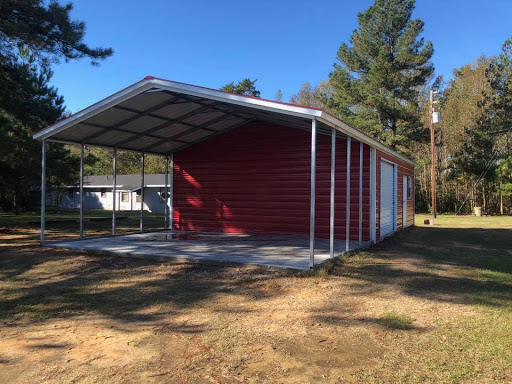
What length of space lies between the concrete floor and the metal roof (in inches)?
92.4

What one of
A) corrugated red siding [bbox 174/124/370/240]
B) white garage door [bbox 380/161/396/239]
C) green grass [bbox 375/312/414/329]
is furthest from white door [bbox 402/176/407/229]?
green grass [bbox 375/312/414/329]

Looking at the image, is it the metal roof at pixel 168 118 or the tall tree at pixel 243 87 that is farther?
the tall tree at pixel 243 87

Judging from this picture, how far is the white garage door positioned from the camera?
1033cm

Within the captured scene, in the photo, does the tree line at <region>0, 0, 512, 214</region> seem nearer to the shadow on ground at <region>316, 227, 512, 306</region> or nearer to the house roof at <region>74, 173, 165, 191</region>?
the house roof at <region>74, 173, 165, 191</region>

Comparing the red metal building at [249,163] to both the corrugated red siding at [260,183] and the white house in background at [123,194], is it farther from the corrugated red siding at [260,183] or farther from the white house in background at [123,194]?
the white house in background at [123,194]

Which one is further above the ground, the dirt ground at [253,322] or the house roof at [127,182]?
the house roof at [127,182]

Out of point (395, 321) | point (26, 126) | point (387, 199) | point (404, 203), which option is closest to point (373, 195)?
point (387, 199)

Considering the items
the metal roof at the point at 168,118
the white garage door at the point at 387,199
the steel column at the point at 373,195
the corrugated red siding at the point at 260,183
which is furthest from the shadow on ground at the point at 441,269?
the metal roof at the point at 168,118

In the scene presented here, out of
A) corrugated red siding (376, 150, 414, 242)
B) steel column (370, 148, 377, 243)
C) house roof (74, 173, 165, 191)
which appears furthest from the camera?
house roof (74, 173, 165, 191)

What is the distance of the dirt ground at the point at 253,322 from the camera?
9.70 feet

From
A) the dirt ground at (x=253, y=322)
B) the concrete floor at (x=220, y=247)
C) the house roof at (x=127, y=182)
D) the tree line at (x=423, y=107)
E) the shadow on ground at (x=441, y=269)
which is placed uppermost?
A: the tree line at (x=423, y=107)

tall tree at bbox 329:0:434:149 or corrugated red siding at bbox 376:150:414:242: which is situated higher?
tall tree at bbox 329:0:434:149

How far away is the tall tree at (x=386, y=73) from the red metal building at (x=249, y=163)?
36.3 ft

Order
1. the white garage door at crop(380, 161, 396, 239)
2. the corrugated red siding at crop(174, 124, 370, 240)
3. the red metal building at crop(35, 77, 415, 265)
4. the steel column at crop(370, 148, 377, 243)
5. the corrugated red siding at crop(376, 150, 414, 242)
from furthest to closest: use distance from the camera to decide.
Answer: the white garage door at crop(380, 161, 396, 239) → the corrugated red siding at crop(376, 150, 414, 242) → the corrugated red siding at crop(174, 124, 370, 240) → the steel column at crop(370, 148, 377, 243) → the red metal building at crop(35, 77, 415, 265)
